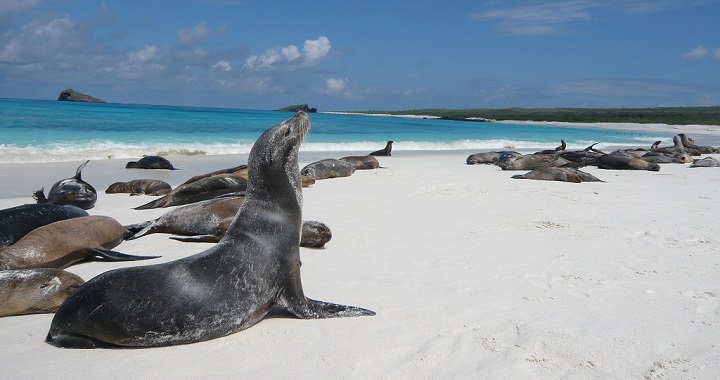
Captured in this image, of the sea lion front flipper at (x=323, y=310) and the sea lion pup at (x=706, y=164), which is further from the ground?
the sea lion front flipper at (x=323, y=310)

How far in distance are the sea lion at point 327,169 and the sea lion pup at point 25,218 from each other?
6.64m

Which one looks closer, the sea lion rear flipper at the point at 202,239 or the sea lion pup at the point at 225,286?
the sea lion pup at the point at 225,286

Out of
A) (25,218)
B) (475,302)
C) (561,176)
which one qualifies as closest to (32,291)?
(25,218)

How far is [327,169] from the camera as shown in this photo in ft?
44.3

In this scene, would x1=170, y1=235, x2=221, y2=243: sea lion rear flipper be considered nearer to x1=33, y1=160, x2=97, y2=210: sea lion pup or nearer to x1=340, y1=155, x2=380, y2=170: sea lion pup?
x1=33, y1=160, x2=97, y2=210: sea lion pup

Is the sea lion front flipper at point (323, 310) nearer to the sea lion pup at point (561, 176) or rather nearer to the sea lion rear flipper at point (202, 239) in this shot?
the sea lion rear flipper at point (202, 239)

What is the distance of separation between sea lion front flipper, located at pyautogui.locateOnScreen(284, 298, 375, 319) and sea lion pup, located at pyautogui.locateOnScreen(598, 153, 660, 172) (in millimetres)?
12885

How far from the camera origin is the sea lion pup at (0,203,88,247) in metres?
6.15

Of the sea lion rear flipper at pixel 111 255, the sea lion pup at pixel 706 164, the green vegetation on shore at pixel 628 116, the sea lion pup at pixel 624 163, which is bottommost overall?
the green vegetation on shore at pixel 628 116

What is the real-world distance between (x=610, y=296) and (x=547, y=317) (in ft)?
2.50

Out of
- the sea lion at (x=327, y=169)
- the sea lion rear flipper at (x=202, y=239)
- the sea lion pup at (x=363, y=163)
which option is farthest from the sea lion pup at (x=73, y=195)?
the sea lion pup at (x=363, y=163)

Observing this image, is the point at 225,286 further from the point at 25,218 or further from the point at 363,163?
the point at 363,163

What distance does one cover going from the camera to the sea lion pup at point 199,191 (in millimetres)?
8977

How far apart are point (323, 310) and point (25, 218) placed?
3821mm
